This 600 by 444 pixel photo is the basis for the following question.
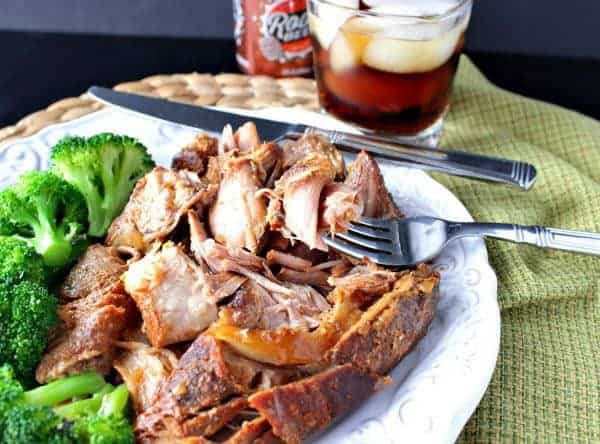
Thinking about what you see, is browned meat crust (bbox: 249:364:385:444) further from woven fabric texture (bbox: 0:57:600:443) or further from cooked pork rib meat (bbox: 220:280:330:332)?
woven fabric texture (bbox: 0:57:600:443)

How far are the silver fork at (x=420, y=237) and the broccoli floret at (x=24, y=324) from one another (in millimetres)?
877

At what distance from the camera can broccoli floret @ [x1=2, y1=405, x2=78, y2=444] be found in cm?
187

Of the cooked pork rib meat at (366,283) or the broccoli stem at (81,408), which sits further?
the cooked pork rib meat at (366,283)

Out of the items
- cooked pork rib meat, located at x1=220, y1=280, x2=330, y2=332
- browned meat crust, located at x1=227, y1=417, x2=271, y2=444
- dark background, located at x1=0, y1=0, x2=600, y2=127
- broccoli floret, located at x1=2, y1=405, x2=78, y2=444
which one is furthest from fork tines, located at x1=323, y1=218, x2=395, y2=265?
dark background, located at x1=0, y1=0, x2=600, y2=127

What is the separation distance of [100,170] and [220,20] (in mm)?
2713

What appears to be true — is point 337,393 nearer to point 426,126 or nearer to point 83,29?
point 426,126

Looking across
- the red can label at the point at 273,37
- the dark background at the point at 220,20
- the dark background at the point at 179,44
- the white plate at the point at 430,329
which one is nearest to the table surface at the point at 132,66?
the dark background at the point at 179,44

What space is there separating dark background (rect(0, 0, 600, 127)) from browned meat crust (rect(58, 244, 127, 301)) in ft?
7.14

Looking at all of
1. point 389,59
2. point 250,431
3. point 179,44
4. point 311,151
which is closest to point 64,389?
point 250,431

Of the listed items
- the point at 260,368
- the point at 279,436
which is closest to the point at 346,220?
the point at 260,368

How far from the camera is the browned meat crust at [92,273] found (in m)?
2.42

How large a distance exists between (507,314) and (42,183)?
1666 mm

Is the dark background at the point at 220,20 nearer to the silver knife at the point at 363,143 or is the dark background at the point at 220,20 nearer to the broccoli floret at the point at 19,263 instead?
the silver knife at the point at 363,143

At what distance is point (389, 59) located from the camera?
327 cm
